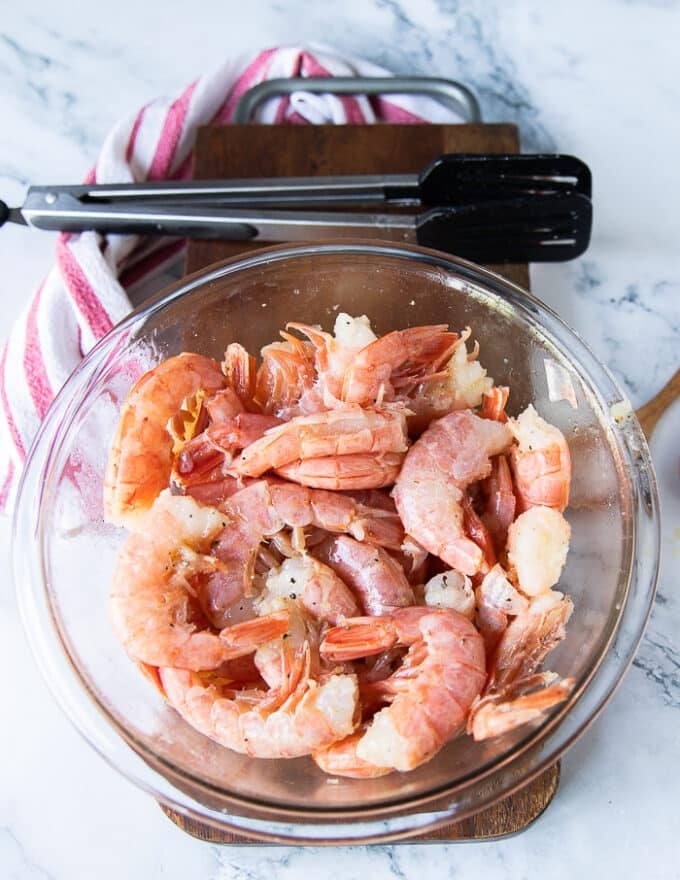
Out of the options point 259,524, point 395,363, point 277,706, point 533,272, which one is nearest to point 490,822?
point 277,706

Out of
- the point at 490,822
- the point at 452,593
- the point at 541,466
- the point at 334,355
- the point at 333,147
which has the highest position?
the point at 333,147

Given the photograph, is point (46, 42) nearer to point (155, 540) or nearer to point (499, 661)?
point (155, 540)

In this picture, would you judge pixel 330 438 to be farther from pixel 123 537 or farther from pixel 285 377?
pixel 123 537

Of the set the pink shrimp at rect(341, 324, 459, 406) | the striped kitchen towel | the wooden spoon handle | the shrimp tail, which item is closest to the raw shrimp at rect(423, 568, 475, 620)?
the shrimp tail

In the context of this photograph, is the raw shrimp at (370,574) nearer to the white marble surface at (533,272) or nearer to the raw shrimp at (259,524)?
the raw shrimp at (259,524)

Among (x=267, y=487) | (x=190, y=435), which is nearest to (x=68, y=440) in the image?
(x=190, y=435)

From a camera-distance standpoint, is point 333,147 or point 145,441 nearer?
point 145,441

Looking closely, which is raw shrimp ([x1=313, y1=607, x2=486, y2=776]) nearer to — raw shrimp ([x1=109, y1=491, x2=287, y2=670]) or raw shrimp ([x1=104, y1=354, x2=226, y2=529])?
raw shrimp ([x1=109, y1=491, x2=287, y2=670])
